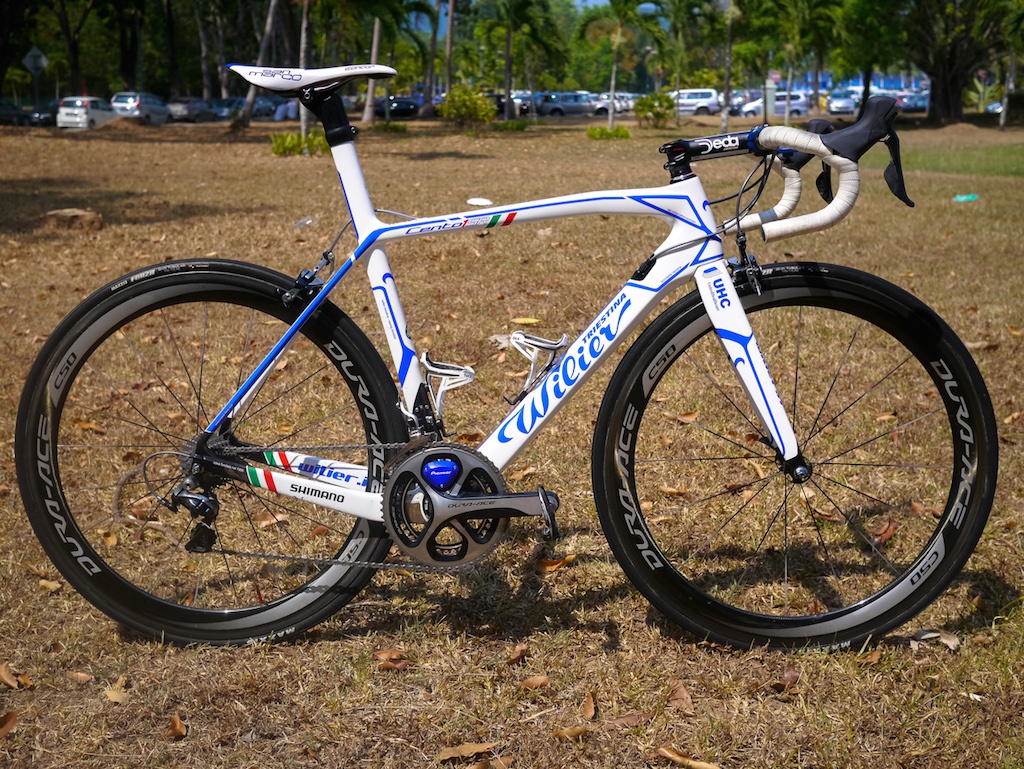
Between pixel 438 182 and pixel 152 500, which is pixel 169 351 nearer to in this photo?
pixel 152 500

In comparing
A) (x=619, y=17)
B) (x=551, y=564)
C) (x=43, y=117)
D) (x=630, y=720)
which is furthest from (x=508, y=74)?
(x=630, y=720)

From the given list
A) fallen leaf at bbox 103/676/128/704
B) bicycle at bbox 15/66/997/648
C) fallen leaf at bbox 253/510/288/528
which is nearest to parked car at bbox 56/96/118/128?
fallen leaf at bbox 253/510/288/528

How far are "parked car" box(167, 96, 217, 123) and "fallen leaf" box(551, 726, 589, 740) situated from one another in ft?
159

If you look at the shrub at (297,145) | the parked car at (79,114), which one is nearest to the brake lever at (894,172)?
the shrub at (297,145)

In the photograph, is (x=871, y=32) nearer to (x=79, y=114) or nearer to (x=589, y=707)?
(x=79, y=114)

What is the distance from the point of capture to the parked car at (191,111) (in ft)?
154

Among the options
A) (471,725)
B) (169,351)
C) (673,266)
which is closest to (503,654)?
(471,725)

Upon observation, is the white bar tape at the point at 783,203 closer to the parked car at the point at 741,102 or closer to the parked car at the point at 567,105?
the parked car at the point at 567,105

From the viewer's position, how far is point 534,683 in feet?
9.51

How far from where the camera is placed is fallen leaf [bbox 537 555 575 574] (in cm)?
358

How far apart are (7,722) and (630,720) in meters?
1.73

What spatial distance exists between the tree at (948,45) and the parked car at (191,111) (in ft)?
108

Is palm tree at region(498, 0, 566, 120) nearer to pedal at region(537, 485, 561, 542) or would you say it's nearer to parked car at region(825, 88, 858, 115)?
parked car at region(825, 88, 858, 115)

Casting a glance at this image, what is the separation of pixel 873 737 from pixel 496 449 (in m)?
1.30
